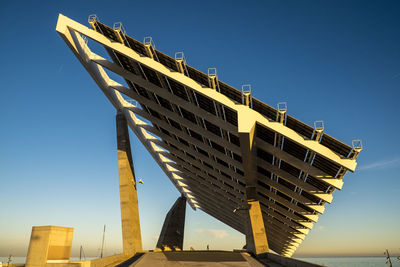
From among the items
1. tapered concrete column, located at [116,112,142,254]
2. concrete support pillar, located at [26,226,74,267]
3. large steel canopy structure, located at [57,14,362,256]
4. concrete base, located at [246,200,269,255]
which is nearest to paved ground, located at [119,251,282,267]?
concrete base, located at [246,200,269,255]

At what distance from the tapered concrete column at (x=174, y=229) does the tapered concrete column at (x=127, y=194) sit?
65.8 ft

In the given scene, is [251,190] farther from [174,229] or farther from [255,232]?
[174,229]

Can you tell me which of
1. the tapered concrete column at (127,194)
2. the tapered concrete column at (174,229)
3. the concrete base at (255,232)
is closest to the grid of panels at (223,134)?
the tapered concrete column at (127,194)

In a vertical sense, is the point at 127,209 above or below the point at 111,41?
below

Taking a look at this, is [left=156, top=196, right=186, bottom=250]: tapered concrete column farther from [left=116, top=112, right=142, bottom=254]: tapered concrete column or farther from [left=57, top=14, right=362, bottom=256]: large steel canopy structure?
[left=57, top=14, right=362, bottom=256]: large steel canopy structure

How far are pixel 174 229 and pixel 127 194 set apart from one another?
22.8 metres

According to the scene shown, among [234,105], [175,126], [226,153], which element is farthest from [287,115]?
[175,126]

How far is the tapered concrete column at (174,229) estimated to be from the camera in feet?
137

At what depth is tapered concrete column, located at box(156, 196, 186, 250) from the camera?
41619mm

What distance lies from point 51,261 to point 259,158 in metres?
14.5

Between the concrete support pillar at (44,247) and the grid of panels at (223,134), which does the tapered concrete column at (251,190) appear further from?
the concrete support pillar at (44,247)

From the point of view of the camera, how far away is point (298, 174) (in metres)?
20.9

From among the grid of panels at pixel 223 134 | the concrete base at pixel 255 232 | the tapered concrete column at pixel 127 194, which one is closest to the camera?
the grid of panels at pixel 223 134

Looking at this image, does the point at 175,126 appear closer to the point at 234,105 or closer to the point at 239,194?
the point at 234,105
